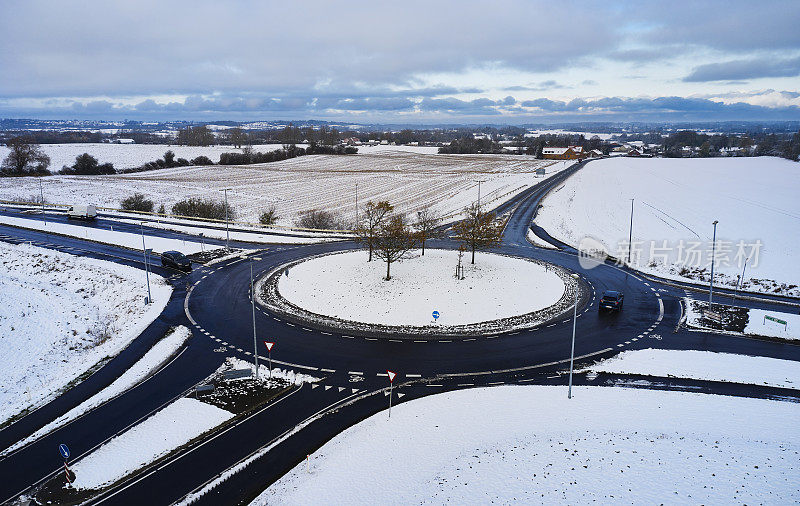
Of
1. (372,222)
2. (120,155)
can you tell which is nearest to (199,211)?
(372,222)

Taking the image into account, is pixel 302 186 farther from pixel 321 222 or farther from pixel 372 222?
pixel 372 222

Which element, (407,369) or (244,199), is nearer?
(407,369)

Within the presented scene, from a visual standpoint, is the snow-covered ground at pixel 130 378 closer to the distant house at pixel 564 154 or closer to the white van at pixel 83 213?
the white van at pixel 83 213

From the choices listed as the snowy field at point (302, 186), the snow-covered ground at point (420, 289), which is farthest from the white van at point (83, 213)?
the snow-covered ground at point (420, 289)

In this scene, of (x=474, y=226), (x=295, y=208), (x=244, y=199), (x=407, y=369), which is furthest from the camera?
(x=244, y=199)

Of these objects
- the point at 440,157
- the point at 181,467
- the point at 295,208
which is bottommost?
the point at 181,467

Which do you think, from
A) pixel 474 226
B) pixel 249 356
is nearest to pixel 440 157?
pixel 474 226

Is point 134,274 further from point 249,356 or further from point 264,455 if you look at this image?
point 264,455
